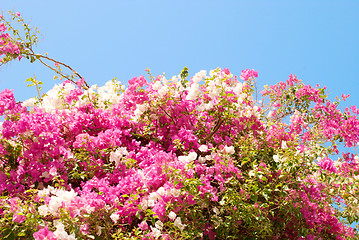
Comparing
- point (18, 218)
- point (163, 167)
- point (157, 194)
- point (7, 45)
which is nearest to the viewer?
point (18, 218)

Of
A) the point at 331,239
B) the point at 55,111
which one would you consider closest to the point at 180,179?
the point at 55,111

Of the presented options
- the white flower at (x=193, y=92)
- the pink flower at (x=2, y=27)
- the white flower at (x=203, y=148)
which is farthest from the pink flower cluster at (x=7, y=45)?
the white flower at (x=203, y=148)

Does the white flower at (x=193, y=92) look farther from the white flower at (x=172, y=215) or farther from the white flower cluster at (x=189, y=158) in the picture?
the white flower at (x=172, y=215)

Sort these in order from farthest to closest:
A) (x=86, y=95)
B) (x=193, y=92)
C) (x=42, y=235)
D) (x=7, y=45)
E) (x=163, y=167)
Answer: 1. (x=7, y=45)
2. (x=86, y=95)
3. (x=193, y=92)
4. (x=163, y=167)
5. (x=42, y=235)

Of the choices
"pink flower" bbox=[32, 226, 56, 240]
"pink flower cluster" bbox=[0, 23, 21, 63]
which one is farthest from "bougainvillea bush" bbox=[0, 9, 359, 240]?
"pink flower cluster" bbox=[0, 23, 21, 63]

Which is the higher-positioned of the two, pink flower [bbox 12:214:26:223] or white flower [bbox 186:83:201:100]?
white flower [bbox 186:83:201:100]

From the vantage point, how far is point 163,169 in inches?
113

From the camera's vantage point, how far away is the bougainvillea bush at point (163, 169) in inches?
109

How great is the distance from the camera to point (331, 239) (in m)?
4.02

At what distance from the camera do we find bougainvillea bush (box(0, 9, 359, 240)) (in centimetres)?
278

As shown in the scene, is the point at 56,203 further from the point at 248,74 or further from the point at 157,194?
the point at 248,74

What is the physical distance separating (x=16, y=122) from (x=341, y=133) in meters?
4.62

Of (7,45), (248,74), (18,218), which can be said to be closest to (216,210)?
(18,218)

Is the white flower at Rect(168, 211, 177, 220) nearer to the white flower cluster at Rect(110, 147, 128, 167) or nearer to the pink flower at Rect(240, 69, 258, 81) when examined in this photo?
the white flower cluster at Rect(110, 147, 128, 167)
